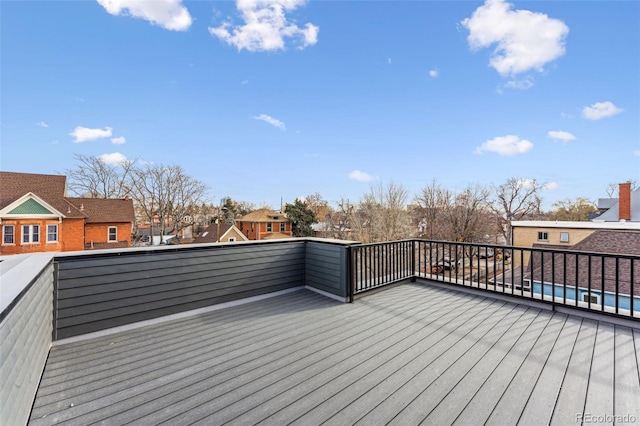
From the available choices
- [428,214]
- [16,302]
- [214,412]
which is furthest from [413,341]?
[428,214]

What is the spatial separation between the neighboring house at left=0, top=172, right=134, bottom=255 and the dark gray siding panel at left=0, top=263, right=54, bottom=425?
643 inches

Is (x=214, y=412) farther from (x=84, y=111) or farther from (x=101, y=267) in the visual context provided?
(x=84, y=111)

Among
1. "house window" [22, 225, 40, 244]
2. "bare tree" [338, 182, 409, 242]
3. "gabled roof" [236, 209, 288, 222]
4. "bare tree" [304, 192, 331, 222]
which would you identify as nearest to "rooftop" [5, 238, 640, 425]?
"bare tree" [338, 182, 409, 242]

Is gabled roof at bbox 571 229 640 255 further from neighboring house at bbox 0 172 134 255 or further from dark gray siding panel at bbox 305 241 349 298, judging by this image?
neighboring house at bbox 0 172 134 255

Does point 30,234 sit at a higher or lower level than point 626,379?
higher

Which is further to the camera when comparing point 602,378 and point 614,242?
point 614,242

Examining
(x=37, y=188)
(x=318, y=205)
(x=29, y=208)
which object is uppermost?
(x=37, y=188)

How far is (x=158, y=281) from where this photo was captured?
10.0 feet

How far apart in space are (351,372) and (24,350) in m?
2.01

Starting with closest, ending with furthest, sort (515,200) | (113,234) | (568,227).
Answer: (568,227), (113,234), (515,200)

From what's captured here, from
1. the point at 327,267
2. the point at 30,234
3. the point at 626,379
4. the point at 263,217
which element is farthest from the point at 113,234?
the point at 626,379

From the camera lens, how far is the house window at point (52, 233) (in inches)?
547

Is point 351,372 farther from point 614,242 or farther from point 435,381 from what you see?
point 614,242

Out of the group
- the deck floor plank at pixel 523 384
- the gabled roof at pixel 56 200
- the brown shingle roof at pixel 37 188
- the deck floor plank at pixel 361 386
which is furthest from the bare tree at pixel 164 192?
the deck floor plank at pixel 523 384
